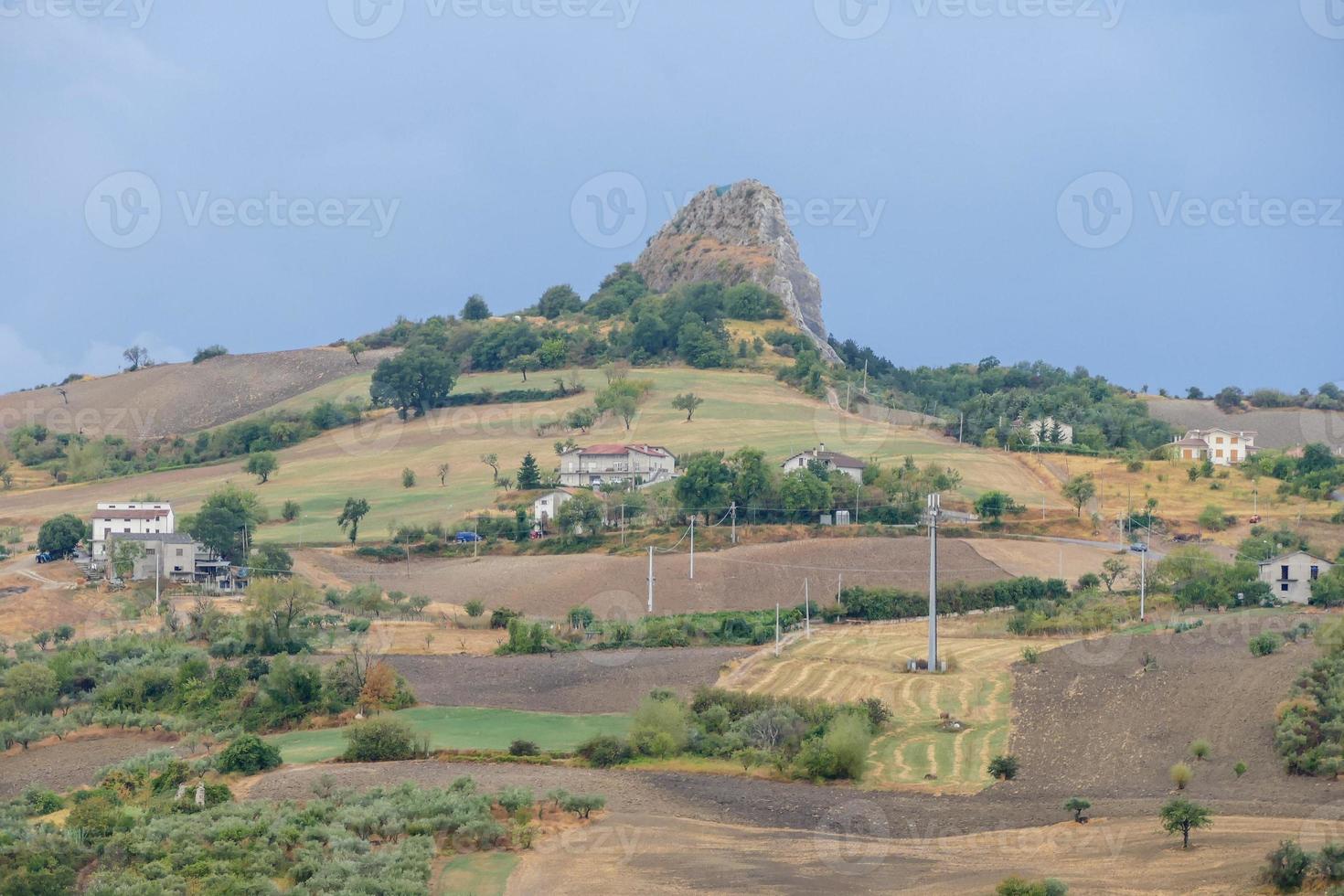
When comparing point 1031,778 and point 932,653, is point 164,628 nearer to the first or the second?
point 932,653

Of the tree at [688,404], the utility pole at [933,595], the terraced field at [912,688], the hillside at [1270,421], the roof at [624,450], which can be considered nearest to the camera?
the terraced field at [912,688]

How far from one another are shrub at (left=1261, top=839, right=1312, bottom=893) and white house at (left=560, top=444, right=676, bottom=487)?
199 ft

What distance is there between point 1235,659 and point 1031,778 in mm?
13471

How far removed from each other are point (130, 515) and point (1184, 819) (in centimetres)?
5879

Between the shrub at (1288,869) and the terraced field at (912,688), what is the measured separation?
35.1 feet

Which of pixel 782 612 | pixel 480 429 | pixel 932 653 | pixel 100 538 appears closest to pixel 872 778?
pixel 932 653

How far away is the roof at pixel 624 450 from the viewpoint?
289 ft

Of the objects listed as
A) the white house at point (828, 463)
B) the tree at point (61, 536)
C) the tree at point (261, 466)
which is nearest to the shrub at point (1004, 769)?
the white house at point (828, 463)

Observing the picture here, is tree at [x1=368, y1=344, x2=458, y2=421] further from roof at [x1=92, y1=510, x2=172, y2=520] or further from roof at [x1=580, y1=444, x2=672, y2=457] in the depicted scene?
roof at [x1=92, y1=510, x2=172, y2=520]

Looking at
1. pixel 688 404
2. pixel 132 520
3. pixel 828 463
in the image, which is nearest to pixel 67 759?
pixel 132 520

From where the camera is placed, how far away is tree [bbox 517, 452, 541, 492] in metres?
86.6

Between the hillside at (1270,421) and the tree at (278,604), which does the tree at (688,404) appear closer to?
the hillside at (1270,421)

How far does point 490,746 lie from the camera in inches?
1711

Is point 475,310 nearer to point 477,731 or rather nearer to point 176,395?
point 176,395
